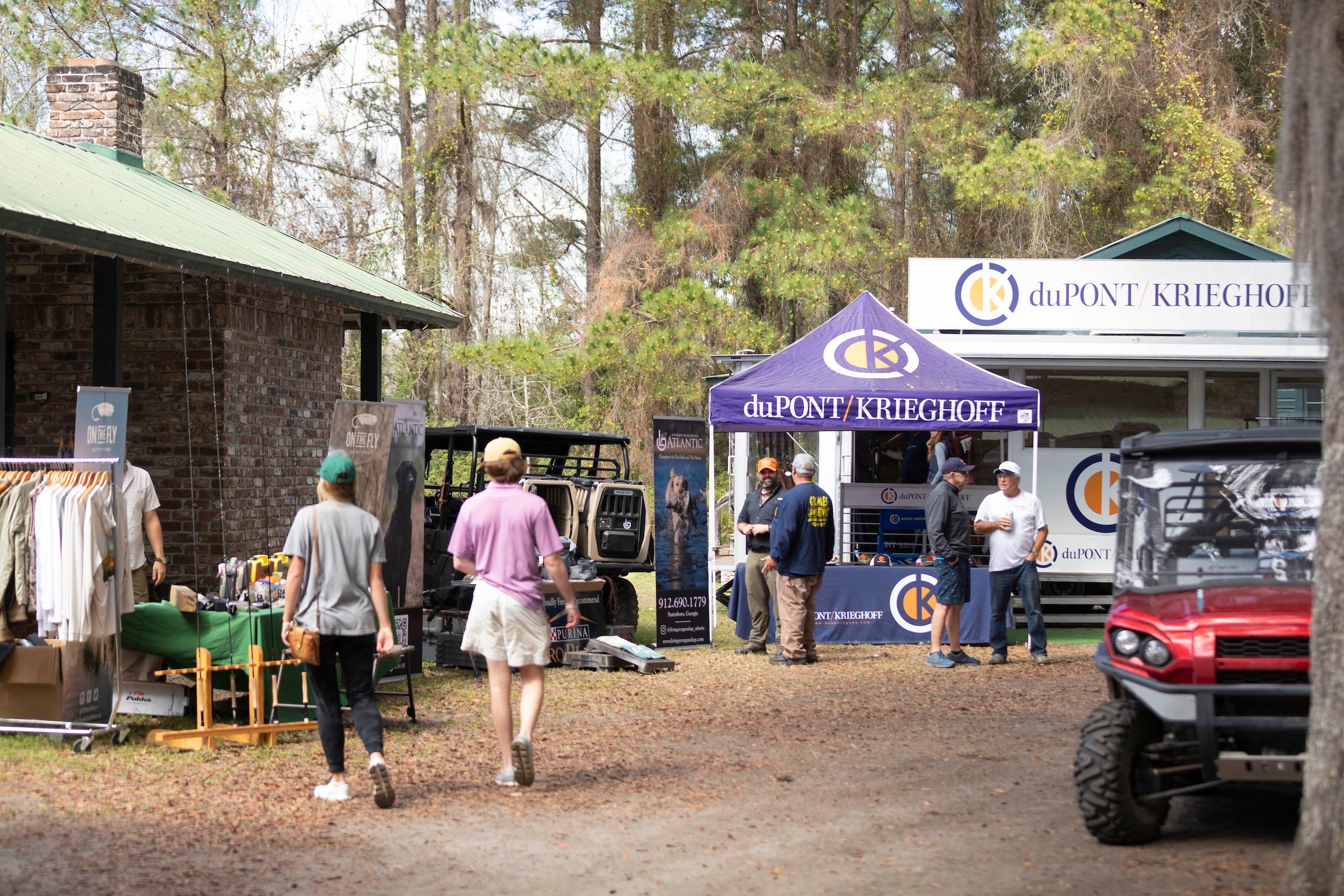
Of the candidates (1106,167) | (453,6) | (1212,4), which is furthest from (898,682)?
(453,6)

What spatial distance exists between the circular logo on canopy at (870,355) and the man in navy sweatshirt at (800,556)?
1.41 m

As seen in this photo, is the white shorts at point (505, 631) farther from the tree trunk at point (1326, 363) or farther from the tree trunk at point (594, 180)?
the tree trunk at point (594, 180)

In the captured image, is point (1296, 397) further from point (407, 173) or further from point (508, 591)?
point (407, 173)

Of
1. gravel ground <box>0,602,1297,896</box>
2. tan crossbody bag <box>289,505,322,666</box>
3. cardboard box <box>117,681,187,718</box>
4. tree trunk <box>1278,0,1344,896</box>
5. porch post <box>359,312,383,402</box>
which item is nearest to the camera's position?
tree trunk <box>1278,0,1344,896</box>

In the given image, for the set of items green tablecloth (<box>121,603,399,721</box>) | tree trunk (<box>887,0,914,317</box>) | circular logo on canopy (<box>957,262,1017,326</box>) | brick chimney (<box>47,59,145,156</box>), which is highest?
tree trunk (<box>887,0,914,317</box>)

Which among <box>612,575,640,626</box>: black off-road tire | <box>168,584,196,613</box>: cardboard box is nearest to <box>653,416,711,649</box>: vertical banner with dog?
<box>612,575,640,626</box>: black off-road tire

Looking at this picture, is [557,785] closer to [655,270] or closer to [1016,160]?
[1016,160]

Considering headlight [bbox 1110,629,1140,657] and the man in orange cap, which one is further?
the man in orange cap

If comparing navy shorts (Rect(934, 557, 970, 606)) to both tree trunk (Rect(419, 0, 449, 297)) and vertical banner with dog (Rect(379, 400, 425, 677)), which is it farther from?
tree trunk (Rect(419, 0, 449, 297))

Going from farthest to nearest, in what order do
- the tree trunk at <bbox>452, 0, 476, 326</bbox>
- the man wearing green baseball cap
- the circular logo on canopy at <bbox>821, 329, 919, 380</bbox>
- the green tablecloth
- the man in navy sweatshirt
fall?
1. the tree trunk at <bbox>452, 0, 476, 326</bbox>
2. the circular logo on canopy at <bbox>821, 329, 919, 380</bbox>
3. the man in navy sweatshirt
4. the green tablecloth
5. the man wearing green baseball cap

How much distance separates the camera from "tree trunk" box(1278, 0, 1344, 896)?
4.53 meters

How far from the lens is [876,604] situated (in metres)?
13.3

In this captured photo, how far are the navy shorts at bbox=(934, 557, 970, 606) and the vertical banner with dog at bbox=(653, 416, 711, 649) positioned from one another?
245cm

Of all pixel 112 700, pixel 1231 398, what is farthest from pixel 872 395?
pixel 112 700
